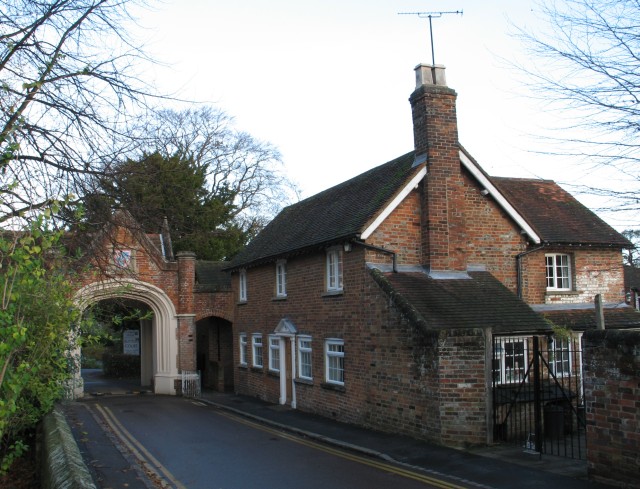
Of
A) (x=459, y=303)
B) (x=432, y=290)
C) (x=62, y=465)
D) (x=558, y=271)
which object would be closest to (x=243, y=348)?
(x=432, y=290)

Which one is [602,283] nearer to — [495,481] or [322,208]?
[322,208]

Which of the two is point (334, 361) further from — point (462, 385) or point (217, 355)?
point (217, 355)

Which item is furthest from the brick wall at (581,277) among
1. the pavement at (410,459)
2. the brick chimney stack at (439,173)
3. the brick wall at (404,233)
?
the pavement at (410,459)

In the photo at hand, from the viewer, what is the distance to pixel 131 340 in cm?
3691

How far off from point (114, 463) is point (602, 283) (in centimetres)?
1589

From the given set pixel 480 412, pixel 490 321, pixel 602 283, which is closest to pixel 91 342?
pixel 480 412

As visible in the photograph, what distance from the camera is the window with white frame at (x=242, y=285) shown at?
2711 centimetres

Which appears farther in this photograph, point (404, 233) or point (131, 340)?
point (131, 340)

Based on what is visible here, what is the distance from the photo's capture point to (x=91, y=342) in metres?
10.3

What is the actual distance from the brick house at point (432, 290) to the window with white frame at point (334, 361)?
0.06 meters

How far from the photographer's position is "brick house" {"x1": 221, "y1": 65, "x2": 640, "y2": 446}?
1368 cm

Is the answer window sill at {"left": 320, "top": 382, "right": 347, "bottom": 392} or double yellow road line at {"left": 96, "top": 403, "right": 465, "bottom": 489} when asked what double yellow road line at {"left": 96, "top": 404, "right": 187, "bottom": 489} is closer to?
double yellow road line at {"left": 96, "top": 403, "right": 465, "bottom": 489}

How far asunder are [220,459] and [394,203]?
7.77 metres

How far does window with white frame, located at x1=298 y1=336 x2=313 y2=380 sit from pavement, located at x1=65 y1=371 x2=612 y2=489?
2.34 m
